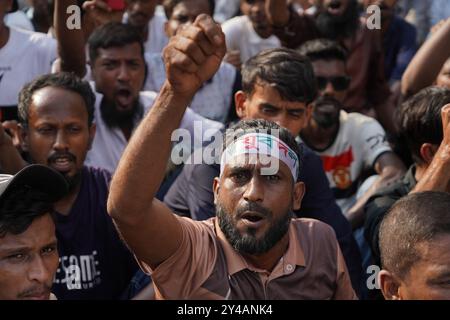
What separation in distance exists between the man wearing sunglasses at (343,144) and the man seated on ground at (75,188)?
4.82ft

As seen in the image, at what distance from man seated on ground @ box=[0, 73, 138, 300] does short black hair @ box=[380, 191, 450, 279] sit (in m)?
1.44

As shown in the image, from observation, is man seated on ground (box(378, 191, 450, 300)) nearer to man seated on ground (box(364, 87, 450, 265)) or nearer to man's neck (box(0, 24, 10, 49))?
man seated on ground (box(364, 87, 450, 265))

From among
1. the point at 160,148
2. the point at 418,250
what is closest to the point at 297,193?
the point at 418,250

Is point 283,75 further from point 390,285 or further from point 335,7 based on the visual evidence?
point 335,7

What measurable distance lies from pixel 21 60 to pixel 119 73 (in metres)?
0.55

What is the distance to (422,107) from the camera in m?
3.91

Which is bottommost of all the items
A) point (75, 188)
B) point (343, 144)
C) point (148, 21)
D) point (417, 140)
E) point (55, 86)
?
point (343, 144)

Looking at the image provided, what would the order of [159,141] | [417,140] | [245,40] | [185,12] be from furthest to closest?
[245,40] → [185,12] → [417,140] → [159,141]

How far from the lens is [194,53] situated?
2.29m

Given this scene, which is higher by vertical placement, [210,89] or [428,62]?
[428,62]

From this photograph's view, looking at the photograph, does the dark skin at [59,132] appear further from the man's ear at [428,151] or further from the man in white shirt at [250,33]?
the man in white shirt at [250,33]

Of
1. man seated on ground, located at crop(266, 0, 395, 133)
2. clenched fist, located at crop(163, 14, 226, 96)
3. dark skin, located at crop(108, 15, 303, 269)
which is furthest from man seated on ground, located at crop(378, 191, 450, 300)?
man seated on ground, located at crop(266, 0, 395, 133)
